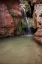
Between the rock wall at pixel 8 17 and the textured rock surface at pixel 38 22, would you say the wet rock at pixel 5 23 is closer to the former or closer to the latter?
the rock wall at pixel 8 17

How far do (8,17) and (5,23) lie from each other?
67cm

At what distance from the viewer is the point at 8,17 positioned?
12508 millimetres

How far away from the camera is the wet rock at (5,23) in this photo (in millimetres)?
12039

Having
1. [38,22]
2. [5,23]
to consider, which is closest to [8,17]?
[5,23]

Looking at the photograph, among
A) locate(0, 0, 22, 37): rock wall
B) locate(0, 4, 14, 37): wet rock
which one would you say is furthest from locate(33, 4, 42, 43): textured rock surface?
locate(0, 4, 14, 37): wet rock

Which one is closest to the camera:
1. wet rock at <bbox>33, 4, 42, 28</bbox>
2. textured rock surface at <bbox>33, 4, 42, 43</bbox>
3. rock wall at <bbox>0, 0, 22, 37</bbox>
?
textured rock surface at <bbox>33, 4, 42, 43</bbox>

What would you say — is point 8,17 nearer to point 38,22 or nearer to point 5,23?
point 5,23

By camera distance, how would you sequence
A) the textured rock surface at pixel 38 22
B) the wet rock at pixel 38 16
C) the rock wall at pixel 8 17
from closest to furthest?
1. the textured rock surface at pixel 38 22
2. the wet rock at pixel 38 16
3. the rock wall at pixel 8 17

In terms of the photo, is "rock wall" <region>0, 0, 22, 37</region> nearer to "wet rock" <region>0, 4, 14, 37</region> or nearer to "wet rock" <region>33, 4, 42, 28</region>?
"wet rock" <region>0, 4, 14, 37</region>

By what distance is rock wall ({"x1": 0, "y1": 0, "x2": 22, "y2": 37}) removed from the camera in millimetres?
12138

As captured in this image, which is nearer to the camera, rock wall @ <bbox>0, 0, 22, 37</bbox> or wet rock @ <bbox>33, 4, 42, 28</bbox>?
wet rock @ <bbox>33, 4, 42, 28</bbox>

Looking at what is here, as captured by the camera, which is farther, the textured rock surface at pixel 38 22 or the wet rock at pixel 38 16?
the wet rock at pixel 38 16

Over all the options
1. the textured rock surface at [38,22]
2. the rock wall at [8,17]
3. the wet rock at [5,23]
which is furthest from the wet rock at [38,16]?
the wet rock at [5,23]

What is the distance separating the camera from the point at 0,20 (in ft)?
39.7
